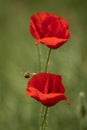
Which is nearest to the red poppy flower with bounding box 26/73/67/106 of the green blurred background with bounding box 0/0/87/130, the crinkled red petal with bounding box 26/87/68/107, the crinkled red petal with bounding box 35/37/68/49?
the crinkled red petal with bounding box 26/87/68/107

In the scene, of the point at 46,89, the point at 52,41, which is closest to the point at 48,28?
the point at 52,41

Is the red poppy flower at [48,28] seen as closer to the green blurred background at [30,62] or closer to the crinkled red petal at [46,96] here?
the crinkled red petal at [46,96]

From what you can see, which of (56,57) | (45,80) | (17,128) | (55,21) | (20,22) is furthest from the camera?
(20,22)

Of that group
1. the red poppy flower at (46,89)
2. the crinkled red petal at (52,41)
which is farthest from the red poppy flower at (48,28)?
the red poppy flower at (46,89)

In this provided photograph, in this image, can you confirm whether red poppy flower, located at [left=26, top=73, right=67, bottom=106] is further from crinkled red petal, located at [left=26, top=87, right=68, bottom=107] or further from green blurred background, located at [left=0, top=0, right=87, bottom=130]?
green blurred background, located at [left=0, top=0, right=87, bottom=130]

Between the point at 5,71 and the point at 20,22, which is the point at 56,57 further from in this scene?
the point at 20,22

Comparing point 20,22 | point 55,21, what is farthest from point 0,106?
point 20,22
